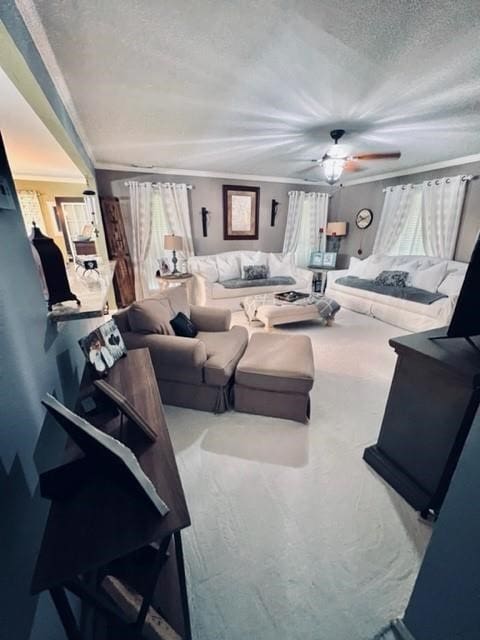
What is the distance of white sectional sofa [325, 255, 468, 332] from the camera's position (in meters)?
3.51

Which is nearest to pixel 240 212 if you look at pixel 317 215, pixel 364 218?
pixel 317 215

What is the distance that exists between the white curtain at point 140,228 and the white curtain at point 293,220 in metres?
2.98

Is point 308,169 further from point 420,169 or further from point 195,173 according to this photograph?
point 195,173

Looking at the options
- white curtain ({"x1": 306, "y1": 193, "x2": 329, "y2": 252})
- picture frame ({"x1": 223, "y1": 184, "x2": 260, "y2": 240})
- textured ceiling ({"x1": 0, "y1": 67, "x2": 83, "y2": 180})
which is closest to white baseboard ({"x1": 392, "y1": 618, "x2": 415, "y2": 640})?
textured ceiling ({"x1": 0, "y1": 67, "x2": 83, "y2": 180})

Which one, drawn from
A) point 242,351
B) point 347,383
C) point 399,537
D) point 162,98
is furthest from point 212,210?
point 399,537

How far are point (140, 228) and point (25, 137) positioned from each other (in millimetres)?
2504

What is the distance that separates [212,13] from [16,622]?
2251 mm

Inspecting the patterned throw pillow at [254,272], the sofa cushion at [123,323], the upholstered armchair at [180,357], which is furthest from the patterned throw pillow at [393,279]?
the sofa cushion at [123,323]

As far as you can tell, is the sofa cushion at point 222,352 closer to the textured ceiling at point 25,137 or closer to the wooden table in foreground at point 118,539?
the wooden table in foreground at point 118,539

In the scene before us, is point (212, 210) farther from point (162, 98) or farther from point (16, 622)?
point (16, 622)

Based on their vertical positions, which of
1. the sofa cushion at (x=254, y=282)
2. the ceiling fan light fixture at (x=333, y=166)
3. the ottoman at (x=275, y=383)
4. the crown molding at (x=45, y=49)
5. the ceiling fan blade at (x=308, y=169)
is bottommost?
the ottoman at (x=275, y=383)

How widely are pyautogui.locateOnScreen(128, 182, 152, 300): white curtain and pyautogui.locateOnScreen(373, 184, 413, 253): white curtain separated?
14.6 ft

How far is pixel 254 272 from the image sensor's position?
4.84 m

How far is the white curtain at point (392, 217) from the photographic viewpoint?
15.3ft
